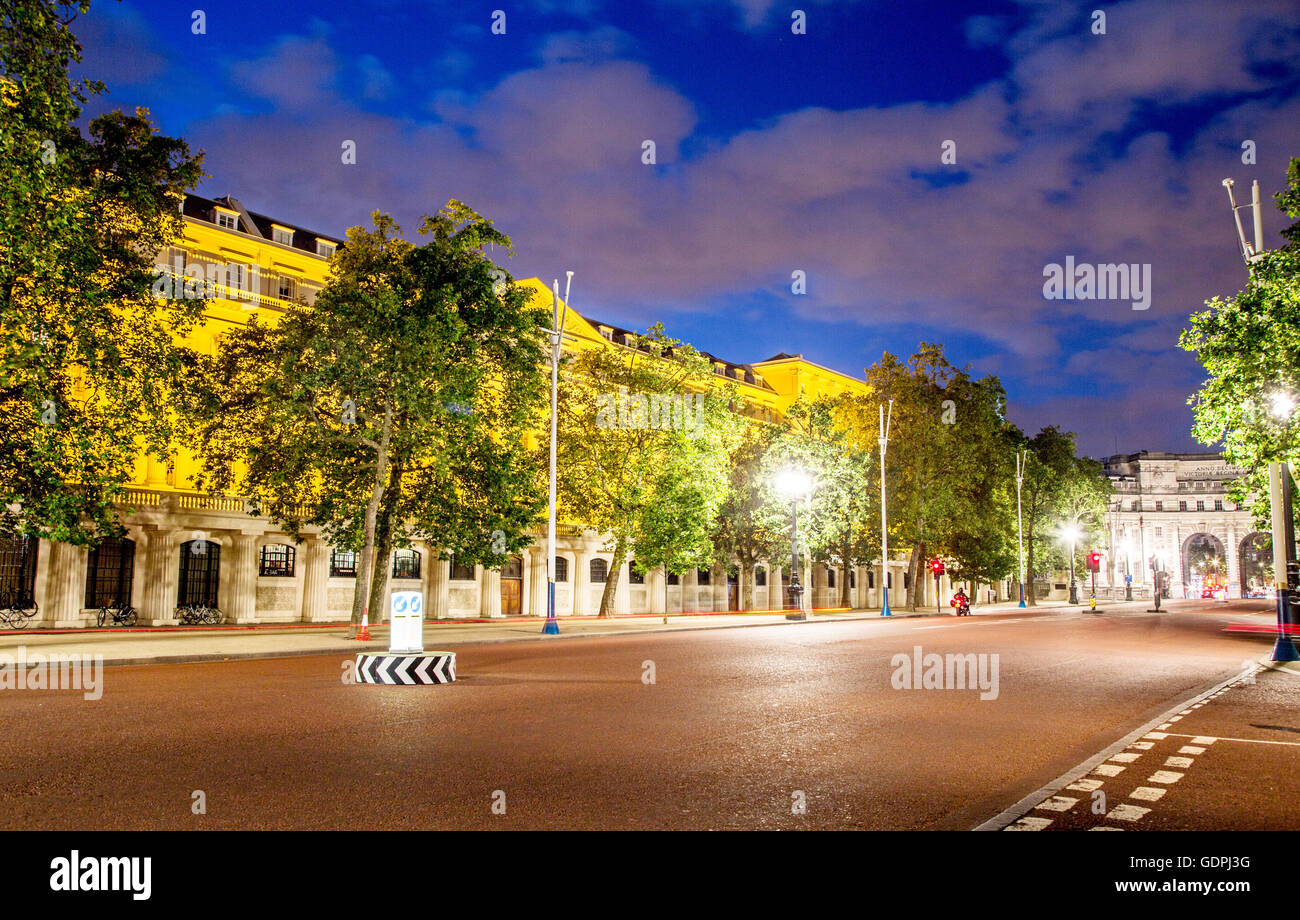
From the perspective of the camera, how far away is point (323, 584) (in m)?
38.2

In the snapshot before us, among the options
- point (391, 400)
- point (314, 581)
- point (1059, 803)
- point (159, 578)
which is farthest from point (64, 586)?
point (1059, 803)

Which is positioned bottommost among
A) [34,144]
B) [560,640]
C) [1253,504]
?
[560,640]

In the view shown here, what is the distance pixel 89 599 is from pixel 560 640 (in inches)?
723

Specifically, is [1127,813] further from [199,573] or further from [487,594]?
[487,594]

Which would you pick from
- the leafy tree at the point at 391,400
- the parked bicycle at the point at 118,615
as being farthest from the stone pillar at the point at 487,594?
the parked bicycle at the point at 118,615

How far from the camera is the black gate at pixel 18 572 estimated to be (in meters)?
29.9

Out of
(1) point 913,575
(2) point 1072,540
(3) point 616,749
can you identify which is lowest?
(3) point 616,749

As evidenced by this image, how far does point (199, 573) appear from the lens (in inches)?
1388

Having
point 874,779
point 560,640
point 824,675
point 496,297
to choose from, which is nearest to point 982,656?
point 824,675

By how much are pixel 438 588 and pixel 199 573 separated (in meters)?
10.7

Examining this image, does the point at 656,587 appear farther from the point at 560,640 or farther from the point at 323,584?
the point at 560,640

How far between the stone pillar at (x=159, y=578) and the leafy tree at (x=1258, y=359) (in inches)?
1419

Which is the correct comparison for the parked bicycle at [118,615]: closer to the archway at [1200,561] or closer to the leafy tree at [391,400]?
the leafy tree at [391,400]

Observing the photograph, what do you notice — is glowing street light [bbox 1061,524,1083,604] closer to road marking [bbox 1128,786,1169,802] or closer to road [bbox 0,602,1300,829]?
road [bbox 0,602,1300,829]
